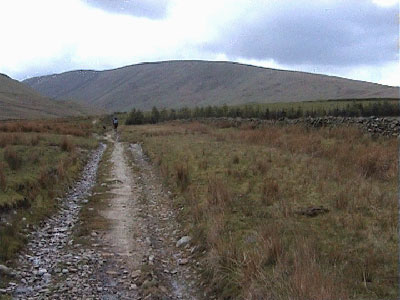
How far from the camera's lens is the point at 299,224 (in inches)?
308

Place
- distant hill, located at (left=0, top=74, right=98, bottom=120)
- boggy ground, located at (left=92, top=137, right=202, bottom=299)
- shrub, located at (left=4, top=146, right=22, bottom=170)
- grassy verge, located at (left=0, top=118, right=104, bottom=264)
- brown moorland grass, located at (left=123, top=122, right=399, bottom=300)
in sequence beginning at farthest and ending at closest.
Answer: distant hill, located at (left=0, top=74, right=98, bottom=120) → shrub, located at (left=4, top=146, right=22, bottom=170) → grassy verge, located at (left=0, top=118, right=104, bottom=264) → boggy ground, located at (left=92, top=137, right=202, bottom=299) → brown moorland grass, located at (left=123, top=122, right=399, bottom=300)

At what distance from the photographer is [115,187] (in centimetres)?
1408

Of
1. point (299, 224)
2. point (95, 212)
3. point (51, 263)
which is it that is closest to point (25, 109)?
point (95, 212)

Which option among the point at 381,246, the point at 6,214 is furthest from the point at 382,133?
the point at 6,214

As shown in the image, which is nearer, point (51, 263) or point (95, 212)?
point (51, 263)

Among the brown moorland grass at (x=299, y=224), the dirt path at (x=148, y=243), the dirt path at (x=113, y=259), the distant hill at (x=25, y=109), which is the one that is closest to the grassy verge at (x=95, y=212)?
the dirt path at (x=113, y=259)

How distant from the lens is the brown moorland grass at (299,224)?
5.23 metres

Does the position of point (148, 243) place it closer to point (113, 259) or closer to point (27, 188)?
point (113, 259)

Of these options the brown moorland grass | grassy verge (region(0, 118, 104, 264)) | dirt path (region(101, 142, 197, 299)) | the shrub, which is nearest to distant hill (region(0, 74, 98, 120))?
grassy verge (region(0, 118, 104, 264))

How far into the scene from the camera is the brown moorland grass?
5227 millimetres

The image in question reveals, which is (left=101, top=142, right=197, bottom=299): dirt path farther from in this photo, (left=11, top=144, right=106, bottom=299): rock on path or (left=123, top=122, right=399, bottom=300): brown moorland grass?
(left=11, top=144, right=106, bottom=299): rock on path

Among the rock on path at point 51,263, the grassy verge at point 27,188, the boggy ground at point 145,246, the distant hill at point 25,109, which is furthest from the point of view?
the distant hill at point 25,109

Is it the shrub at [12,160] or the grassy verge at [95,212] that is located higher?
the shrub at [12,160]

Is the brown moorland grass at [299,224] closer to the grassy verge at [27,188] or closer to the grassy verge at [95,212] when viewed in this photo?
the grassy verge at [95,212]
